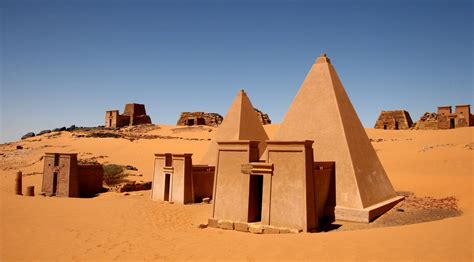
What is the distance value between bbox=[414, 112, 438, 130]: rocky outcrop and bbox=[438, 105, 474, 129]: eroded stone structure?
491 mm

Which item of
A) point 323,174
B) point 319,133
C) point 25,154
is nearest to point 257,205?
point 323,174

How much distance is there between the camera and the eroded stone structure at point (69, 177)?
62.0ft

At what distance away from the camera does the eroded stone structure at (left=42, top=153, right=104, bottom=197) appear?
1891 centimetres

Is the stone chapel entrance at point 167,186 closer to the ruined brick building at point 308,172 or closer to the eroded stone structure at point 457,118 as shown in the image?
the ruined brick building at point 308,172

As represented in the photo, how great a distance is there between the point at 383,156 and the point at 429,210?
13759 mm

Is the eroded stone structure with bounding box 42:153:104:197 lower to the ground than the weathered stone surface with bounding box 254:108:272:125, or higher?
lower

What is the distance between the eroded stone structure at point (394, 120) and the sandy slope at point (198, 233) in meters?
12.3

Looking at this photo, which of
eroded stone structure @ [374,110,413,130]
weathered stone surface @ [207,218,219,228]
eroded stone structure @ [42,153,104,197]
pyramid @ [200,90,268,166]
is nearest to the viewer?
weathered stone surface @ [207,218,219,228]

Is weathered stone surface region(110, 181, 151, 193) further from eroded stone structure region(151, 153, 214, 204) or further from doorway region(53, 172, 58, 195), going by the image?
eroded stone structure region(151, 153, 214, 204)

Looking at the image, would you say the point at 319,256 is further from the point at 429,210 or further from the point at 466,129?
the point at 466,129

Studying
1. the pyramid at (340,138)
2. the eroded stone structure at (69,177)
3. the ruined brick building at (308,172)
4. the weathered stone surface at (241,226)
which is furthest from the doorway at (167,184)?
the weathered stone surface at (241,226)

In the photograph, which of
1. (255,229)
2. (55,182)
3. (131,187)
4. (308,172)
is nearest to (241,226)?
(255,229)

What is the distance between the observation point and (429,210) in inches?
472

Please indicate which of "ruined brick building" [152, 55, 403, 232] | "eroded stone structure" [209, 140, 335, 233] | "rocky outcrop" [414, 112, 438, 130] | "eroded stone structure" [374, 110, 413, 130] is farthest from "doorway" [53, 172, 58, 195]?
"rocky outcrop" [414, 112, 438, 130]
